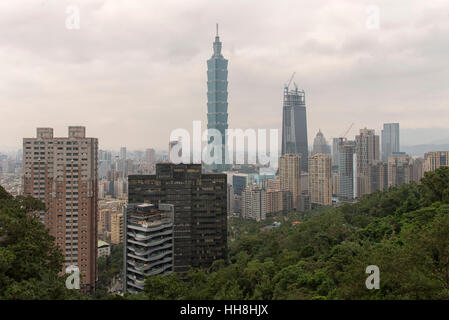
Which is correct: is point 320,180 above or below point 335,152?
below

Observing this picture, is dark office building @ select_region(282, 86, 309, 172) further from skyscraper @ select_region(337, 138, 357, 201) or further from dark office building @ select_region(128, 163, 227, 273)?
dark office building @ select_region(128, 163, 227, 273)

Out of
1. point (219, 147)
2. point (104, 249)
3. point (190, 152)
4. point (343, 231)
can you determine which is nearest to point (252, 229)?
point (190, 152)

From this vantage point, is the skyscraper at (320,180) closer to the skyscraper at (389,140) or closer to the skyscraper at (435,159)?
the skyscraper at (389,140)

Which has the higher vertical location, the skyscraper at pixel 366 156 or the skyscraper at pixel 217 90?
the skyscraper at pixel 217 90

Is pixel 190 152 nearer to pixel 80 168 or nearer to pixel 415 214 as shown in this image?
pixel 80 168

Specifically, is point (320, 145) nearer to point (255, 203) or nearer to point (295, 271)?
point (255, 203)

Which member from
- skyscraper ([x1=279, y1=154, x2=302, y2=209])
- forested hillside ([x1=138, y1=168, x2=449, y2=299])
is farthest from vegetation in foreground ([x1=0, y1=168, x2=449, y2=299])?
skyscraper ([x1=279, y1=154, x2=302, y2=209])

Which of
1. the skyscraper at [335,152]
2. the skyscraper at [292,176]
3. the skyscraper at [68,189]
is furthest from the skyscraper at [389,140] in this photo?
the skyscraper at [68,189]

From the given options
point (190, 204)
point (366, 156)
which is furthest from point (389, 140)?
point (190, 204)
